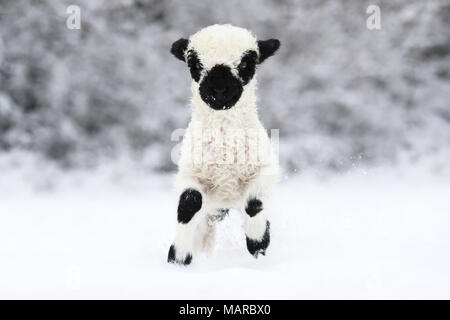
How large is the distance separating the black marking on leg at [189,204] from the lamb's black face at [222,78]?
1.52 ft

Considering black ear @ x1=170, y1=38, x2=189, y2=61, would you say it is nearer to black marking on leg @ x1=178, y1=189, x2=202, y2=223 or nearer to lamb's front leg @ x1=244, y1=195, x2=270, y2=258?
black marking on leg @ x1=178, y1=189, x2=202, y2=223

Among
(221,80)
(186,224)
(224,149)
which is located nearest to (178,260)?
(186,224)

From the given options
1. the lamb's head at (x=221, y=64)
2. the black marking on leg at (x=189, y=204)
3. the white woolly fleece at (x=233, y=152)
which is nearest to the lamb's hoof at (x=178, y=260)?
the black marking on leg at (x=189, y=204)

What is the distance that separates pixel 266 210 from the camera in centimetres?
304

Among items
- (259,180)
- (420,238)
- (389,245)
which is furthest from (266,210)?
(420,238)

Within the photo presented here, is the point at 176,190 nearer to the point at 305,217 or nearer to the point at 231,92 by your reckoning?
the point at 231,92

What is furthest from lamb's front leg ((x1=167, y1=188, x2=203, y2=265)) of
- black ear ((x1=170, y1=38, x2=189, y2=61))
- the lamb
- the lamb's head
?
black ear ((x1=170, y1=38, x2=189, y2=61))

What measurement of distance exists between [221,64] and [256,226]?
882mm

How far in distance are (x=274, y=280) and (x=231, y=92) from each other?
0.97 m

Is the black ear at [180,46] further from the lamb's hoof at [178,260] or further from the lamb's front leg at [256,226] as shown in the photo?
the lamb's hoof at [178,260]

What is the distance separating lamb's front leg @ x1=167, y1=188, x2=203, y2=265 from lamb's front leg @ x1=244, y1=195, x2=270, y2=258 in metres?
0.27

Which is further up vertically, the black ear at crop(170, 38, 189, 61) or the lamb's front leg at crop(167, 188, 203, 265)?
the black ear at crop(170, 38, 189, 61)

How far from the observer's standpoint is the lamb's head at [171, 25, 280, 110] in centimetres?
282

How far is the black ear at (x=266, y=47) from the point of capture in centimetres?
309
